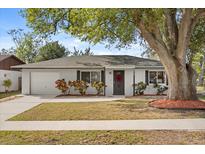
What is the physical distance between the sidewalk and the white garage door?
11.6m

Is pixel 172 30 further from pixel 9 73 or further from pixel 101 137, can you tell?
pixel 9 73

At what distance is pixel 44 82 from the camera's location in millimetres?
21328

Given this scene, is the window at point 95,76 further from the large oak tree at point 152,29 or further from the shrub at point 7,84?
the large oak tree at point 152,29

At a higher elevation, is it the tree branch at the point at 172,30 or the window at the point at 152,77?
the tree branch at the point at 172,30

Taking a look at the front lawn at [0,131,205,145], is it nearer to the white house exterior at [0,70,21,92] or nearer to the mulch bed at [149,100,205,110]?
the mulch bed at [149,100,205,110]

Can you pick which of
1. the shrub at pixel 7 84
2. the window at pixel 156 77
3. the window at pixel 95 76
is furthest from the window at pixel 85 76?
the shrub at pixel 7 84

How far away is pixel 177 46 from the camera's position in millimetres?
13250

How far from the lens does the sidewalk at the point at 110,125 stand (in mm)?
8680

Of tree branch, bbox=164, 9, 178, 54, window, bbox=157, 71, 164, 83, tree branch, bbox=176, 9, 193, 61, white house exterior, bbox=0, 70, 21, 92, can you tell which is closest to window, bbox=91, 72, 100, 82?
window, bbox=157, 71, 164, 83

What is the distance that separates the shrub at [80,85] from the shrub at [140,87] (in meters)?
3.25

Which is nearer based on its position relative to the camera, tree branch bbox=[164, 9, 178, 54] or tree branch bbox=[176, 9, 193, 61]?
tree branch bbox=[176, 9, 193, 61]

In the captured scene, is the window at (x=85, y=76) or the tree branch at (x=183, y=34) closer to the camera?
the tree branch at (x=183, y=34)

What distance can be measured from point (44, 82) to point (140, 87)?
6381mm

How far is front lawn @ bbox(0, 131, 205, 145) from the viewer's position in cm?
716
